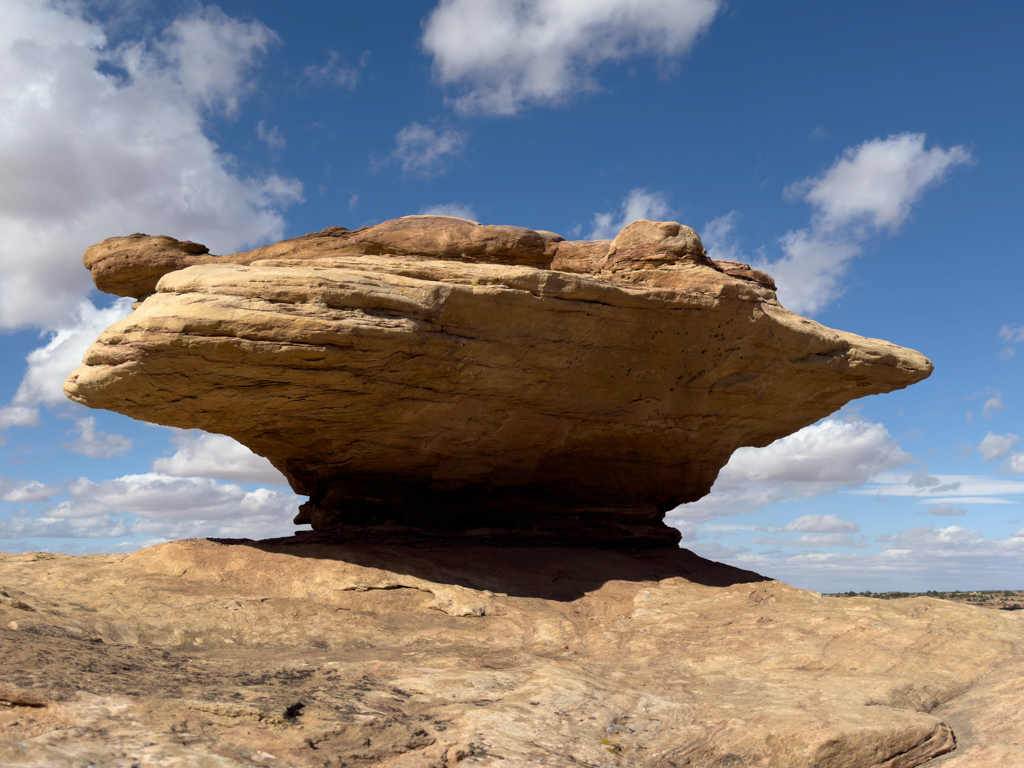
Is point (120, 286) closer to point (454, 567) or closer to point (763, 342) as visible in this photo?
point (454, 567)

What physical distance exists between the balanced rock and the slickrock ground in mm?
1944

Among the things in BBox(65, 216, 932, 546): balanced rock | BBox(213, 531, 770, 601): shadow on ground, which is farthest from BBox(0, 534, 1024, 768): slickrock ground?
BBox(65, 216, 932, 546): balanced rock

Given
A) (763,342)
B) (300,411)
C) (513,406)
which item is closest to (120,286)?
(300,411)

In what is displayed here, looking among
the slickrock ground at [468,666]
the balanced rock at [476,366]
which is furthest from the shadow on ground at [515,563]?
the balanced rock at [476,366]

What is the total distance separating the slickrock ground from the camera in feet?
20.0

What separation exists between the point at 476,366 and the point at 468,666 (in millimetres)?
4944

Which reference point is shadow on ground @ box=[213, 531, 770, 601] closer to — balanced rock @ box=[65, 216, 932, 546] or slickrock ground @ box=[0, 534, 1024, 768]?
slickrock ground @ box=[0, 534, 1024, 768]

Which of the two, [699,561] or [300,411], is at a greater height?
[300,411]

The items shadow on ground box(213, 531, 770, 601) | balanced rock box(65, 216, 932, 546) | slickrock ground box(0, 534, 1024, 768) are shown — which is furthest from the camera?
shadow on ground box(213, 531, 770, 601)

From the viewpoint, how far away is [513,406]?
43.2 feet

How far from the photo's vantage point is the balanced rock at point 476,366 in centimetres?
1033

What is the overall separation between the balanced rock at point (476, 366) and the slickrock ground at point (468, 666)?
194 cm

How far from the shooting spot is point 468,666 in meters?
8.70

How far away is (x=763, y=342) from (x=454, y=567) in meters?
7.26
